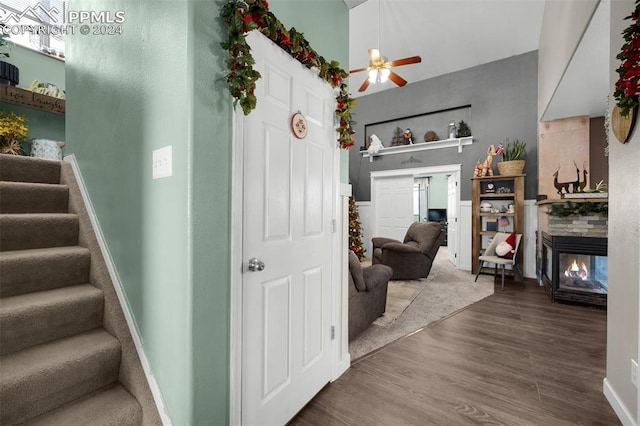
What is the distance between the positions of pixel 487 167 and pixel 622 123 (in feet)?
12.7

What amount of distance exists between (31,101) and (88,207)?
2420mm

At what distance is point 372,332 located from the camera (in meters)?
2.94

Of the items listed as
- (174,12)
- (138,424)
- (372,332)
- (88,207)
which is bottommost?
(372,332)

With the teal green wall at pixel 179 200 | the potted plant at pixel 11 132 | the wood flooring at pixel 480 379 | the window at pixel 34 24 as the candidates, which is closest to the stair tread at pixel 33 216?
the teal green wall at pixel 179 200

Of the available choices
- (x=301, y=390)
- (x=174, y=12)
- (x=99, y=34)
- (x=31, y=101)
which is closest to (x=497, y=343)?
(x=301, y=390)

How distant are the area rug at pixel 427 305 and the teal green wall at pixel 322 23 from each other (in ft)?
5.12

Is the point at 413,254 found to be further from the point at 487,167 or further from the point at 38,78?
the point at 38,78

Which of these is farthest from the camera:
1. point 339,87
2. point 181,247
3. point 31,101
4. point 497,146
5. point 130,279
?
point 497,146

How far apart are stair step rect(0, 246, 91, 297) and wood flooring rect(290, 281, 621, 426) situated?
1.62 meters

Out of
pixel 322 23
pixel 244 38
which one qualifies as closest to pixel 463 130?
pixel 322 23

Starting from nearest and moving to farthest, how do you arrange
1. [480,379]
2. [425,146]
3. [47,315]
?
[47,315] → [480,379] → [425,146]

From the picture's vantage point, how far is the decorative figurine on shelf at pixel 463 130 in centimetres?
588

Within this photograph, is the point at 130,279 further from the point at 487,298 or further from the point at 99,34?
the point at 487,298

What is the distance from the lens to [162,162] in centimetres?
134
